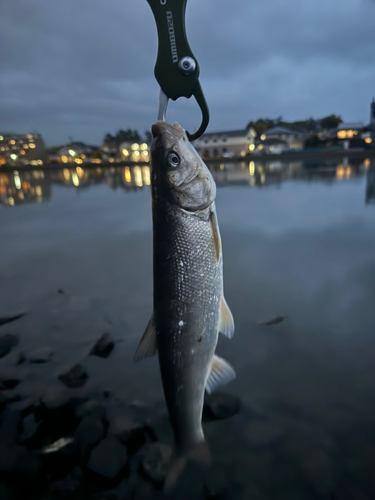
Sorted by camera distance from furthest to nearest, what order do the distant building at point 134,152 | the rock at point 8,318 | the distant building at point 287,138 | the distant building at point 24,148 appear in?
the distant building at point 24,148 < the distant building at point 134,152 < the distant building at point 287,138 < the rock at point 8,318

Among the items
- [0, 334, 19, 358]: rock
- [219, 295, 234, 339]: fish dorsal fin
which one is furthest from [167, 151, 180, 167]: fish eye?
[0, 334, 19, 358]: rock

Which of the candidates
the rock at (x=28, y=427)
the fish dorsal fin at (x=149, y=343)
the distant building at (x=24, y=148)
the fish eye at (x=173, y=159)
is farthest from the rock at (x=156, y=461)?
the distant building at (x=24, y=148)

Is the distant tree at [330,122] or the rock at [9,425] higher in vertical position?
the distant tree at [330,122]

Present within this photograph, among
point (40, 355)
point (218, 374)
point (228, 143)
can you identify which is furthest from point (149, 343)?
point (228, 143)

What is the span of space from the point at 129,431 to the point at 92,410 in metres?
0.43

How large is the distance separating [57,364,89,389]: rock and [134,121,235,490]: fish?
1.58 m

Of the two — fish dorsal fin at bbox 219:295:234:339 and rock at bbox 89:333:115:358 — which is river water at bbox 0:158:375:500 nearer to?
rock at bbox 89:333:115:358

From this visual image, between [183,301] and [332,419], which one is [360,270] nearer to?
[332,419]

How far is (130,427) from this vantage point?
8.09 ft

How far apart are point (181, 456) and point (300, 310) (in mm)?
3072

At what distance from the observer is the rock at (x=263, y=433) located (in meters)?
2.38

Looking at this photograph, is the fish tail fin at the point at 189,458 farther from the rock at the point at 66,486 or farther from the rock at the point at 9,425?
the rock at the point at 9,425

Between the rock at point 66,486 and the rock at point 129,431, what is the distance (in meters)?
0.39

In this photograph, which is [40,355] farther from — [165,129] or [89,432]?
[165,129]
